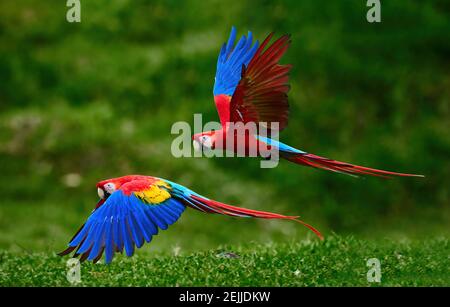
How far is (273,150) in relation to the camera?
527cm

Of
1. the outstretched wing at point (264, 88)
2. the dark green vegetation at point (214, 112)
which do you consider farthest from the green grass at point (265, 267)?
the dark green vegetation at point (214, 112)

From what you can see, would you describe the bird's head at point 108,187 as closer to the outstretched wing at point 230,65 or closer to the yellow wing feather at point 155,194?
the yellow wing feather at point 155,194

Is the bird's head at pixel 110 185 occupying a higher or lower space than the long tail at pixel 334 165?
lower

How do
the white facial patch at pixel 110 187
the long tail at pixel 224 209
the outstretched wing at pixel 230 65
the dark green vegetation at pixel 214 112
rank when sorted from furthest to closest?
1. the dark green vegetation at pixel 214 112
2. the outstretched wing at pixel 230 65
3. the white facial patch at pixel 110 187
4. the long tail at pixel 224 209

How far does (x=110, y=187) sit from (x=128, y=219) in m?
0.30

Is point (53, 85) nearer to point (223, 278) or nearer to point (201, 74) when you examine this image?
point (201, 74)

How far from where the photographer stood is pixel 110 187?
5293mm

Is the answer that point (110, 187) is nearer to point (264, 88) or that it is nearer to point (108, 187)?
point (108, 187)

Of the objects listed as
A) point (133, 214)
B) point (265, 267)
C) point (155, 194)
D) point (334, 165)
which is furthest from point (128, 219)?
point (334, 165)

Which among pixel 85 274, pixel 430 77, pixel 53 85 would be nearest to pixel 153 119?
pixel 53 85

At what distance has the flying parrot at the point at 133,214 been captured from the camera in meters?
5.07

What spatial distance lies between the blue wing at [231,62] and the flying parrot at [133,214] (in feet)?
2.83

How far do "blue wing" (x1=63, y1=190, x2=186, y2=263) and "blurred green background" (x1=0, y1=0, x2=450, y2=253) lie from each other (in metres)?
4.51

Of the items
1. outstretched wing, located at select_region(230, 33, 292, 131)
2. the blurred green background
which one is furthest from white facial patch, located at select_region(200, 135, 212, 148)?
the blurred green background
